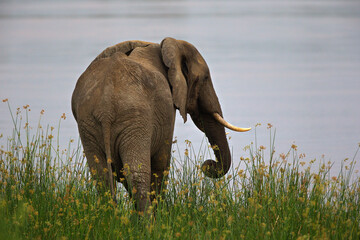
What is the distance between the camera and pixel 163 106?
6.75 meters

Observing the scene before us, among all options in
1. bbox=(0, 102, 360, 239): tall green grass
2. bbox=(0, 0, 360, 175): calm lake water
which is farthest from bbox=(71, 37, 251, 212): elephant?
bbox=(0, 0, 360, 175): calm lake water

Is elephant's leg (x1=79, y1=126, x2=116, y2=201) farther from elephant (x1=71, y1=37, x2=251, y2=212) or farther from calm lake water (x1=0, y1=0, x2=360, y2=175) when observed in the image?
calm lake water (x1=0, y1=0, x2=360, y2=175)

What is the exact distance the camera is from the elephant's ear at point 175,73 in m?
6.96

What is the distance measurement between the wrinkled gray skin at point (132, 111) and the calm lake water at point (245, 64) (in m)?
4.30

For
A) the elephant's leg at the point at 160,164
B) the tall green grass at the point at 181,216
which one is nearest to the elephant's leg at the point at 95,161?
the tall green grass at the point at 181,216

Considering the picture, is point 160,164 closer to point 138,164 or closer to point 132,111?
point 138,164

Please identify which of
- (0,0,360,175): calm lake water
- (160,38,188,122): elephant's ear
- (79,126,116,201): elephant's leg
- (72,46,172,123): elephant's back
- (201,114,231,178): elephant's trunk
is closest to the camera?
(72,46,172,123): elephant's back

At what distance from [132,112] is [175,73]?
0.74m

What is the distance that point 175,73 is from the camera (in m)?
7.02

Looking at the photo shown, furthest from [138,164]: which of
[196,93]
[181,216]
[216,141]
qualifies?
[216,141]

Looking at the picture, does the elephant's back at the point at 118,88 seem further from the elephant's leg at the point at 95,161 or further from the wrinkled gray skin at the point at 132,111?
the elephant's leg at the point at 95,161

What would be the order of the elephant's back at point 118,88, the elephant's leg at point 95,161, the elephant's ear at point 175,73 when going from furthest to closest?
the elephant's ear at point 175,73 → the elephant's leg at point 95,161 → the elephant's back at point 118,88

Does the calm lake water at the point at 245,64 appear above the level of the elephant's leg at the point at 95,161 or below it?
above

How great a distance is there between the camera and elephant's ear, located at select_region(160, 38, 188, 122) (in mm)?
6965
